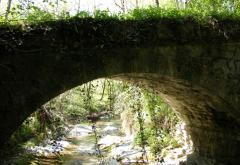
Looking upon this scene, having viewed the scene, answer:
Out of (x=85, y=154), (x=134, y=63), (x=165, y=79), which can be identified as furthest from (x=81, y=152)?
(x=134, y=63)

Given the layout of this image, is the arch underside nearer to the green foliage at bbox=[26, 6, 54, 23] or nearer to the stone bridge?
the stone bridge

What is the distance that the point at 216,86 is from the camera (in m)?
7.01

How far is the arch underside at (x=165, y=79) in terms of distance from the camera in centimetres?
532

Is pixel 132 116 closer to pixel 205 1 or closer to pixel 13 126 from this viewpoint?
pixel 205 1

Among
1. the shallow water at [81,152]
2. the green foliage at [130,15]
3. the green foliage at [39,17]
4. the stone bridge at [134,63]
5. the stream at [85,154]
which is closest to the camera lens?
the stone bridge at [134,63]

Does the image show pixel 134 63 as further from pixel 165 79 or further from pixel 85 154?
pixel 85 154

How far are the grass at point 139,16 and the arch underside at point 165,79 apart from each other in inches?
20.3

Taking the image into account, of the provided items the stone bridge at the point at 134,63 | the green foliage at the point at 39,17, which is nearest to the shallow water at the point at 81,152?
the stone bridge at the point at 134,63

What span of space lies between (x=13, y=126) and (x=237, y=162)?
540cm

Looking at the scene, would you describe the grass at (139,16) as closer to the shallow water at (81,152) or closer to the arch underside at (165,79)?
the arch underside at (165,79)

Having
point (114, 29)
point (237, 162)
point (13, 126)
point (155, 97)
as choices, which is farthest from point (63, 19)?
point (155, 97)

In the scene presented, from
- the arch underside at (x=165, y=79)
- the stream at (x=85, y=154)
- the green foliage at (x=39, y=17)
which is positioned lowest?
the stream at (x=85, y=154)

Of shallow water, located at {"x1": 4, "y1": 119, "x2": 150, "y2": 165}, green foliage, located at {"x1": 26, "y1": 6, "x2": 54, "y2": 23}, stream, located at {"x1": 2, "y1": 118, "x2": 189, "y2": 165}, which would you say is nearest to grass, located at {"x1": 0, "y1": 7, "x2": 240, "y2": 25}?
green foliage, located at {"x1": 26, "y1": 6, "x2": 54, "y2": 23}

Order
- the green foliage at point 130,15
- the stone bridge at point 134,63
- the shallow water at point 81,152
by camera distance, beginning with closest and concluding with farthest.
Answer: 1. the stone bridge at point 134,63
2. the green foliage at point 130,15
3. the shallow water at point 81,152
